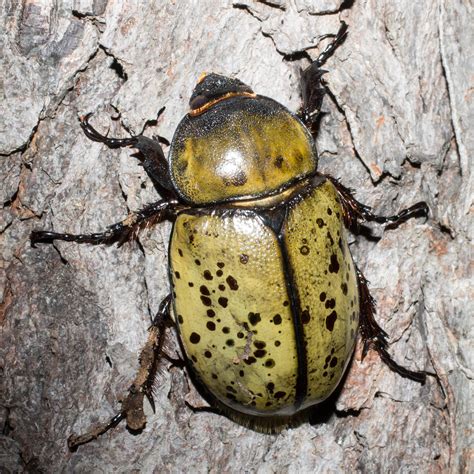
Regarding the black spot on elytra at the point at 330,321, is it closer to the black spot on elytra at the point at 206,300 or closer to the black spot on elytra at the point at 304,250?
the black spot on elytra at the point at 304,250

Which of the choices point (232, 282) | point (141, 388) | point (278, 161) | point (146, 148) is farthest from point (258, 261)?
point (141, 388)

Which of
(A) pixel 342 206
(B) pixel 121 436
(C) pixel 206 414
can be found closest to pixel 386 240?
(A) pixel 342 206

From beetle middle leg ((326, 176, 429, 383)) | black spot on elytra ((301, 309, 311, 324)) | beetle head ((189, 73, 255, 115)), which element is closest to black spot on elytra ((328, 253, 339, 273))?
black spot on elytra ((301, 309, 311, 324))

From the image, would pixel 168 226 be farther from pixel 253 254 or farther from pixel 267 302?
pixel 267 302

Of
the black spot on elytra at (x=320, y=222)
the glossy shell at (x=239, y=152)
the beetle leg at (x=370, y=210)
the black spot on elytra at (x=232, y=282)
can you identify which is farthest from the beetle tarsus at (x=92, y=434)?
the beetle leg at (x=370, y=210)

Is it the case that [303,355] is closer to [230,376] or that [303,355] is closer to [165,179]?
[230,376]

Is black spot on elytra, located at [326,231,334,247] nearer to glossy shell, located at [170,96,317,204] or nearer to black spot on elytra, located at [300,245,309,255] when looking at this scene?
black spot on elytra, located at [300,245,309,255]
